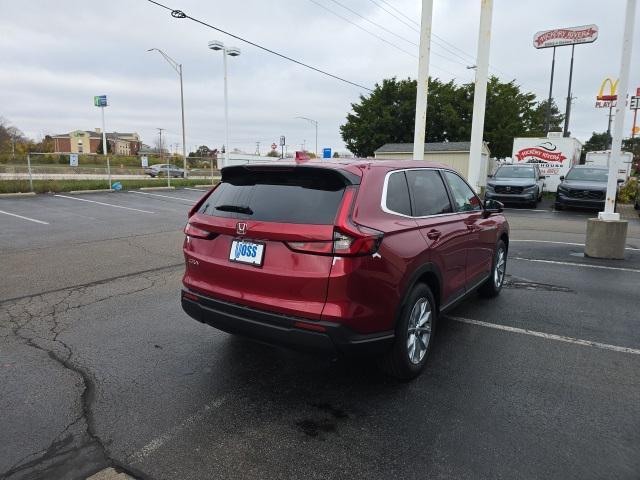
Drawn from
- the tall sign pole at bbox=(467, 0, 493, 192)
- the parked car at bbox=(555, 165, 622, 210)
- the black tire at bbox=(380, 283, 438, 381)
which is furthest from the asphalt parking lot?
the parked car at bbox=(555, 165, 622, 210)

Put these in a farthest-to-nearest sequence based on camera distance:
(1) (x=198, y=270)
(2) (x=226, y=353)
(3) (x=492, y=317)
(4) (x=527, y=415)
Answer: (3) (x=492, y=317) → (2) (x=226, y=353) → (1) (x=198, y=270) → (4) (x=527, y=415)

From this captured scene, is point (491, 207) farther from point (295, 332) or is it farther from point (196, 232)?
point (196, 232)

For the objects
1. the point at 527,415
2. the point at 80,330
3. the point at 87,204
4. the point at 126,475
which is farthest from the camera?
the point at 87,204

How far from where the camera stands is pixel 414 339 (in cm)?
370

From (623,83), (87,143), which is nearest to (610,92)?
(623,83)

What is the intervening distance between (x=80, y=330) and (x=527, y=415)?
4.13 m

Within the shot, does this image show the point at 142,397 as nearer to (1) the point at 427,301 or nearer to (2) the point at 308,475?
(2) the point at 308,475

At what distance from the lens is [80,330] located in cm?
469

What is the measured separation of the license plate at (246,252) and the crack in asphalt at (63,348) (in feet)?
4.69

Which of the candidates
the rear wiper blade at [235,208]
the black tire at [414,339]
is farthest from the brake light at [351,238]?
the rear wiper blade at [235,208]

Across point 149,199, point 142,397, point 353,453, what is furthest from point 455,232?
point 149,199

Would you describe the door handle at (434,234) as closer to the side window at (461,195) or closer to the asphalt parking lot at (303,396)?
the side window at (461,195)

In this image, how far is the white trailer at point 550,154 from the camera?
23.4 metres

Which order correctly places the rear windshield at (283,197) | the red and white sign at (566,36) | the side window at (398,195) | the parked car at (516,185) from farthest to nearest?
the red and white sign at (566,36)
the parked car at (516,185)
the side window at (398,195)
the rear windshield at (283,197)
